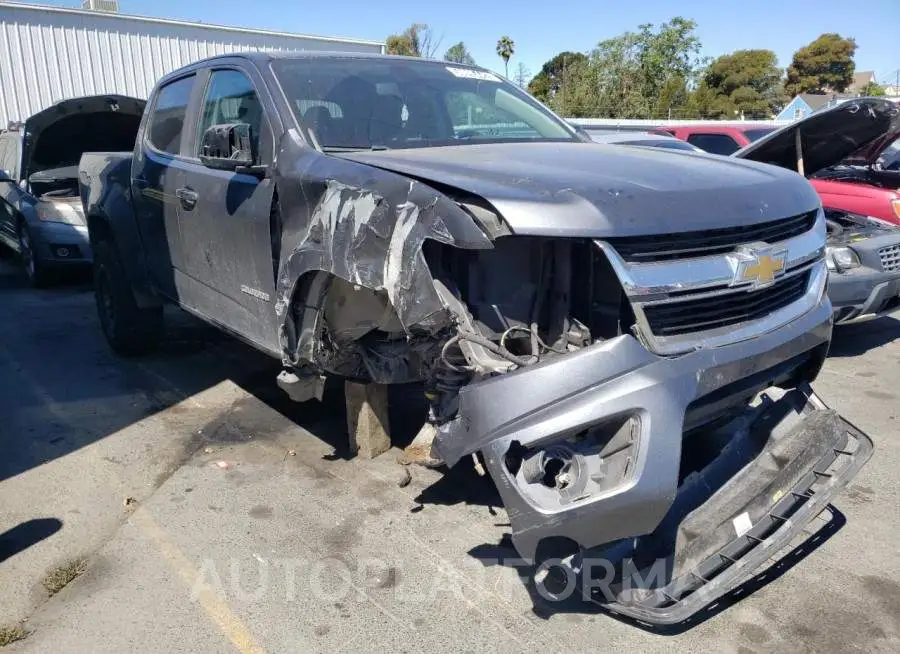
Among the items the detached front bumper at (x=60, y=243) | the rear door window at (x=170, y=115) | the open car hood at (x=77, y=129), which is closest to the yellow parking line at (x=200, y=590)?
the rear door window at (x=170, y=115)

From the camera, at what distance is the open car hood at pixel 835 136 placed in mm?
5004

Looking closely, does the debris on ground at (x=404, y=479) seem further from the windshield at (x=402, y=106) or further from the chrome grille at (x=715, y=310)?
the chrome grille at (x=715, y=310)

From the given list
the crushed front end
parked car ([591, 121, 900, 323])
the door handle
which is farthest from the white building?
the crushed front end

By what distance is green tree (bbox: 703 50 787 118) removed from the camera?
126ft

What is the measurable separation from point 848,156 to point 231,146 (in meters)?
4.80

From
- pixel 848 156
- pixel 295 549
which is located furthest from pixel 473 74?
pixel 848 156

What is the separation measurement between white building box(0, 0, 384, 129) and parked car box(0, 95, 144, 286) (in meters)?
6.26

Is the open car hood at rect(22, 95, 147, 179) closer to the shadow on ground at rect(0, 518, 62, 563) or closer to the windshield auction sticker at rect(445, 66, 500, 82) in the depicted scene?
the windshield auction sticker at rect(445, 66, 500, 82)

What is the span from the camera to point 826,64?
48.5m

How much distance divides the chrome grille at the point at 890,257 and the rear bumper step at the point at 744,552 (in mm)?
3052

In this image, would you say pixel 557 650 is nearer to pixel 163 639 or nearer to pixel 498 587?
pixel 498 587

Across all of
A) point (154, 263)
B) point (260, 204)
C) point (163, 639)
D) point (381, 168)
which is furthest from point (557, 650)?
point (154, 263)

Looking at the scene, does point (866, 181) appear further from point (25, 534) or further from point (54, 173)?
point (54, 173)

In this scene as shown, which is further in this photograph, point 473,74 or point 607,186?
point 473,74
